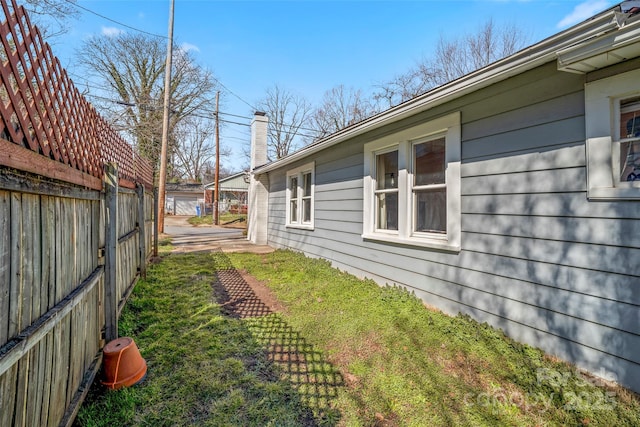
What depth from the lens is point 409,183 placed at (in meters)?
4.05

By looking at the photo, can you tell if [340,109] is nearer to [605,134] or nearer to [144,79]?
[144,79]

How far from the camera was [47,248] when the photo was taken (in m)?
1.52

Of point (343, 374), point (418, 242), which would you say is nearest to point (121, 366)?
point (343, 374)

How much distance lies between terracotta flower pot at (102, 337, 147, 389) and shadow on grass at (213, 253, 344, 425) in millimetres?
1045

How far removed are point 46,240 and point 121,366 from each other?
1201 millimetres

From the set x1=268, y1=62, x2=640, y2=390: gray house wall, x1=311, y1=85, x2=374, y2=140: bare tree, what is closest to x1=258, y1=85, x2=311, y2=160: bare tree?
x1=311, y1=85, x2=374, y2=140: bare tree

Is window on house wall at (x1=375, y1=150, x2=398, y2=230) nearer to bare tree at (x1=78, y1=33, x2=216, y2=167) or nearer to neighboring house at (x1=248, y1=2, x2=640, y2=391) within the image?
neighboring house at (x1=248, y1=2, x2=640, y2=391)

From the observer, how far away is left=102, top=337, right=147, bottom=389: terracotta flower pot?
217 centimetres

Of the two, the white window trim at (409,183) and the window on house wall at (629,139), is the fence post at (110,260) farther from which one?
the window on house wall at (629,139)

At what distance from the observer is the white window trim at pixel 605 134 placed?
6.91 feet

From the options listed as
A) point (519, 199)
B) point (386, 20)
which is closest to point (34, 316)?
point (519, 199)

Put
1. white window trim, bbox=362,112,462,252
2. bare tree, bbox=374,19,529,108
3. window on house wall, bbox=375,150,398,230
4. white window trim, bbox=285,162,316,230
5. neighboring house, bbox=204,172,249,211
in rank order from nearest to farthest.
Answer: white window trim, bbox=362,112,462,252, window on house wall, bbox=375,150,398,230, white window trim, bbox=285,162,316,230, bare tree, bbox=374,19,529,108, neighboring house, bbox=204,172,249,211

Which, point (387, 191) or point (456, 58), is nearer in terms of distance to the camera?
point (387, 191)

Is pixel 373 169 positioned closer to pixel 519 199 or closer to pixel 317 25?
pixel 519 199
